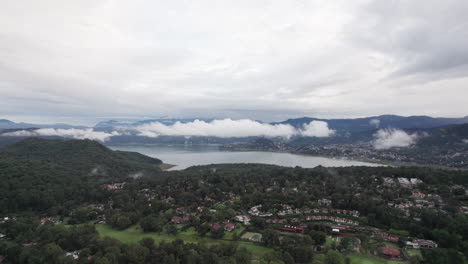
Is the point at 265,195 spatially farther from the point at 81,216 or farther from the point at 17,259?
the point at 17,259

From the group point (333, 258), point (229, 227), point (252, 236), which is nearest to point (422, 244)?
point (333, 258)

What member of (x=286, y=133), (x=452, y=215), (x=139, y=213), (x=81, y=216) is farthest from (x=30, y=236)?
(x=286, y=133)

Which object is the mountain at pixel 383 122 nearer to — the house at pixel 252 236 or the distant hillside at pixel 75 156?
the distant hillside at pixel 75 156

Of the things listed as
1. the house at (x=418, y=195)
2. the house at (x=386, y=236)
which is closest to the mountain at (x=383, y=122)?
the house at (x=418, y=195)

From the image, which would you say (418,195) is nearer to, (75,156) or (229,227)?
(229,227)

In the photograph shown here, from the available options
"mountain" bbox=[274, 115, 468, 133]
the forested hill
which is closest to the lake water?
the forested hill

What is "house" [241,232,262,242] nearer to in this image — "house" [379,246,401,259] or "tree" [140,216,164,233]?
"tree" [140,216,164,233]
